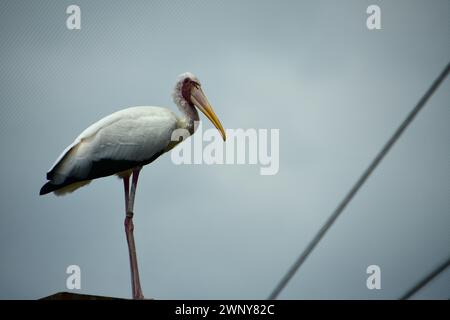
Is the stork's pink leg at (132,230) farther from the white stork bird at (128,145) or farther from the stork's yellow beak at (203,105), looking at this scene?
the stork's yellow beak at (203,105)

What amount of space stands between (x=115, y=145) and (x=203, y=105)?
3.32 feet

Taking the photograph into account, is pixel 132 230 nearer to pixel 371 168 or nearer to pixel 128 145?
pixel 128 145

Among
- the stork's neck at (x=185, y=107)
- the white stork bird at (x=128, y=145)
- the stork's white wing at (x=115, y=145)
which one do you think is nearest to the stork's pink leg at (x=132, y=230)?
the white stork bird at (x=128, y=145)

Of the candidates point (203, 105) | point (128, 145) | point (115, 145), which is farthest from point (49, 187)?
point (203, 105)

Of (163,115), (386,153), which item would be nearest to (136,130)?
(163,115)

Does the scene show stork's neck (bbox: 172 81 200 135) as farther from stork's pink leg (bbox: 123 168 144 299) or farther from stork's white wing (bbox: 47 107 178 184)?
stork's pink leg (bbox: 123 168 144 299)

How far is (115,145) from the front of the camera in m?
7.20

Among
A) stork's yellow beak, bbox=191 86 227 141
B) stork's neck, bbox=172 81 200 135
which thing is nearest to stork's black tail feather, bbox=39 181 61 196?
stork's neck, bbox=172 81 200 135

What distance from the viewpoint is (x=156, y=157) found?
736 centimetres
